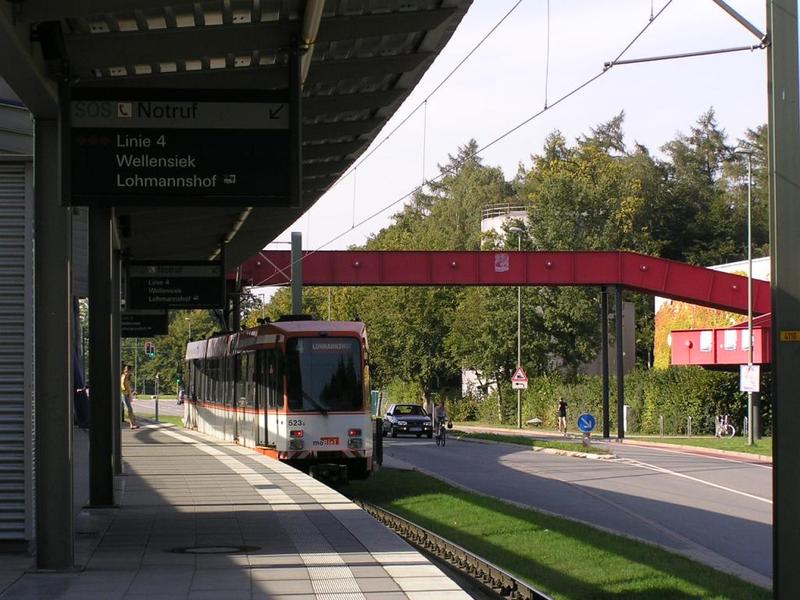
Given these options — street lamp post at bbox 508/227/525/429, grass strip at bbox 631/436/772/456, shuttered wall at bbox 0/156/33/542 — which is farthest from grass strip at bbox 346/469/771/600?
street lamp post at bbox 508/227/525/429

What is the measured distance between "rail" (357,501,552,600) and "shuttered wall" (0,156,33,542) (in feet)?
15.6

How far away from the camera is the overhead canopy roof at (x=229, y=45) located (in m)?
9.38

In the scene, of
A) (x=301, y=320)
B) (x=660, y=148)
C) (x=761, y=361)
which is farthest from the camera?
(x=660, y=148)

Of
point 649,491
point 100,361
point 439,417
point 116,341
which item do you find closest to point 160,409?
point 439,417

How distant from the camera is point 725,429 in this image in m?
50.5

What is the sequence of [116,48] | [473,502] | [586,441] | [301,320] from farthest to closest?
1. [586,441]
2. [301,320]
3. [473,502]
4. [116,48]

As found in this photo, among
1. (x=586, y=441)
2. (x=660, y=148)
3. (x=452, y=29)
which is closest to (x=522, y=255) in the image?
(x=586, y=441)

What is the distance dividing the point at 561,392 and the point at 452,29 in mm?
51828

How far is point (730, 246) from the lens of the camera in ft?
308

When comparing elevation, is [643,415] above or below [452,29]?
below

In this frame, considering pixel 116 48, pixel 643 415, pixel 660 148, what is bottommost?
pixel 643 415

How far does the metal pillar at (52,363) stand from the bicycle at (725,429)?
4229cm

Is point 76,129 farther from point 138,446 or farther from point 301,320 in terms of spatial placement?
point 138,446

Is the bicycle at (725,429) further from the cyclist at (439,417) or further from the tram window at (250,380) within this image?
the tram window at (250,380)
